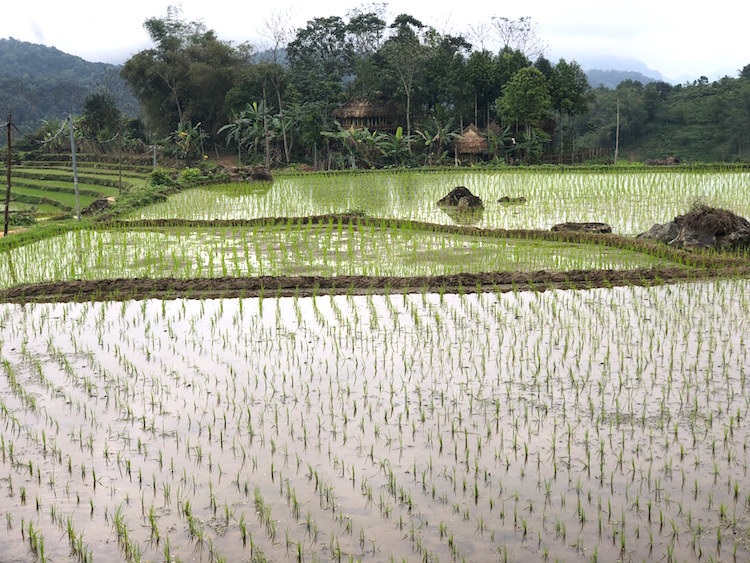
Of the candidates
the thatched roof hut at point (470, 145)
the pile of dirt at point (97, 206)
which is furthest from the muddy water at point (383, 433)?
the thatched roof hut at point (470, 145)

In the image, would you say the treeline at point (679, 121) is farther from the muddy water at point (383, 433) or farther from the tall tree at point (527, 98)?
the muddy water at point (383, 433)

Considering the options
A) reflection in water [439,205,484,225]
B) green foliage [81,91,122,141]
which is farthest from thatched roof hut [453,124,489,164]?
green foliage [81,91,122,141]

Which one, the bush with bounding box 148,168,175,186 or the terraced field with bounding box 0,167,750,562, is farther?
the bush with bounding box 148,168,175,186

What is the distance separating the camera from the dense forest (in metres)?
25.7

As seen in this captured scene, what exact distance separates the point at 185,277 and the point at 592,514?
6189mm

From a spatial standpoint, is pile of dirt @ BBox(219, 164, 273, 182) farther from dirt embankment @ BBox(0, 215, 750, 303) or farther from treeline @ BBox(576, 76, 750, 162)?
treeline @ BBox(576, 76, 750, 162)

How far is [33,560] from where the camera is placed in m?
3.65

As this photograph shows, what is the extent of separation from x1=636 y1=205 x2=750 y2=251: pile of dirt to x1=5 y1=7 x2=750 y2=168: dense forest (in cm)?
1528

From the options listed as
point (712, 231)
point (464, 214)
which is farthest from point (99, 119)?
point (712, 231)

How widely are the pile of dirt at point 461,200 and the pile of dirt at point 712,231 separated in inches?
189

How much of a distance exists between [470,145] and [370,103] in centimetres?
427

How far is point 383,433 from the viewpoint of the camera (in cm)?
484

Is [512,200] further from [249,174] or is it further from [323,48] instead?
[323,48]

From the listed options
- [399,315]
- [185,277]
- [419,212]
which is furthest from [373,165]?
[399,315]
